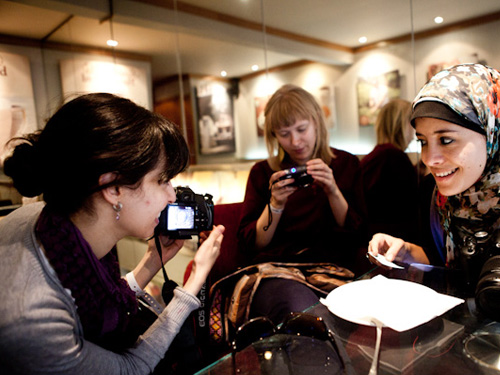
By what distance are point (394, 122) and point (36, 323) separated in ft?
6.93

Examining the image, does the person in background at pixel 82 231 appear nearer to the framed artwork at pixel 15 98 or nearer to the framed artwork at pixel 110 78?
the framed artwork at pixel 15 98

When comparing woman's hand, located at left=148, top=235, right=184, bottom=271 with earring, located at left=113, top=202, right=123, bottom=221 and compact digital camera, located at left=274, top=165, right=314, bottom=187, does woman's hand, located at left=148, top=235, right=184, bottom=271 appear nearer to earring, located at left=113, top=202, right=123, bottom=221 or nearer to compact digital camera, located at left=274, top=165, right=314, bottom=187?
earring, located at left=113, top=202, right=123, bottom=221

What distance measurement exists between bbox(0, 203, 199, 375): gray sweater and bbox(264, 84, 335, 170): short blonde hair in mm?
1167

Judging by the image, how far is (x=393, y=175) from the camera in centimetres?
216

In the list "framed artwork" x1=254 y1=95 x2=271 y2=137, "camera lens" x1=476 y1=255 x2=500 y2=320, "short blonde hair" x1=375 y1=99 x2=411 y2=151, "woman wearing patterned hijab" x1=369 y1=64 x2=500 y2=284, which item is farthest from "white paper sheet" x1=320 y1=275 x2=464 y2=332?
"framed artwork" x1=254 y1=95 x2=271 y2=137

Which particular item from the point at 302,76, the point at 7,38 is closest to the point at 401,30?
the point at 302,76

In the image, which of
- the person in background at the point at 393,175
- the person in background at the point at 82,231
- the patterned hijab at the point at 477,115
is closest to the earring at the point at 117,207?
the person in background at the point at 82,231

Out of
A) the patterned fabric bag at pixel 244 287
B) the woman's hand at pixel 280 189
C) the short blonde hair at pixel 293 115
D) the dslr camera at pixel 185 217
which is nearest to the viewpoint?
the dslr camera at pixel 185 217

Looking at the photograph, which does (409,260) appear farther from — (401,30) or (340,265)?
(401,30)

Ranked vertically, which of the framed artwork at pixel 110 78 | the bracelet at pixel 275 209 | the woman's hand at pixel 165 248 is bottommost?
the woman's hand at pixel 165 248

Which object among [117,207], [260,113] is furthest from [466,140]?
[260,113]

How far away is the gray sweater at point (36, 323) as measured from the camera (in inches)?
25.4

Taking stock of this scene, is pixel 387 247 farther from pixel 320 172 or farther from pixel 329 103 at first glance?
pixel 329 103

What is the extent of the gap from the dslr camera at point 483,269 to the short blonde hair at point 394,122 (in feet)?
3.77
